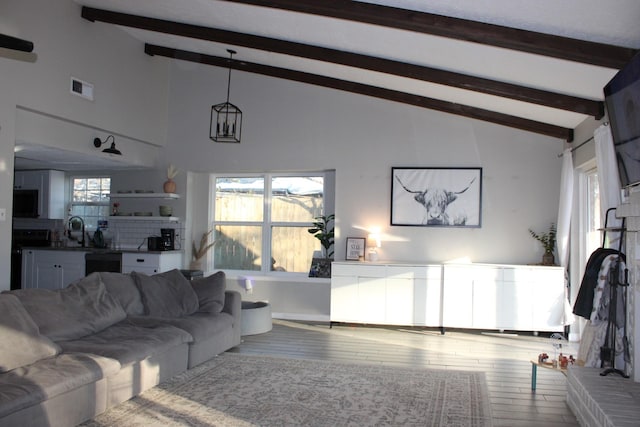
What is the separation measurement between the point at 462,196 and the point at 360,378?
3386 mm

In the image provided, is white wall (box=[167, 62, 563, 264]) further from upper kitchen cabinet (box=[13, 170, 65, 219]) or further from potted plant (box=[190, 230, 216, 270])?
upper kitchen cabinet (box=[13, 170, 65, 219])

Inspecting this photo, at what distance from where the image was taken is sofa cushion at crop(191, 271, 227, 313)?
5.50m

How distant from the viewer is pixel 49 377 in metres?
3.21

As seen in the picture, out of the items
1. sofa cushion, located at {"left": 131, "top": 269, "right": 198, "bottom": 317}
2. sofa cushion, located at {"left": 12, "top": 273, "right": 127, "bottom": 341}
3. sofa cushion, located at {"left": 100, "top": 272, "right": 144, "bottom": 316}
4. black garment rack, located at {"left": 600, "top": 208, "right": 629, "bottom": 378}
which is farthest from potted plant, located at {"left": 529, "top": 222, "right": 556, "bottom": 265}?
sofa cushion, located at {"left": 12, "top": 273, "right": 127, "bottom": 341}

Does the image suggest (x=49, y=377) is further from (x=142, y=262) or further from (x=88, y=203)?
(x=88, y=203)

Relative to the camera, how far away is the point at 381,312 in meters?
6.91

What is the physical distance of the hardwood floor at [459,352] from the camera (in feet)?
13.3

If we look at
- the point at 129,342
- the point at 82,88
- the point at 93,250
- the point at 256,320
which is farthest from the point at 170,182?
the point at 129,342

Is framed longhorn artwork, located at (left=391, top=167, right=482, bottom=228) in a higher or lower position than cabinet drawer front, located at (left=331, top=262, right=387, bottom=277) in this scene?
higher

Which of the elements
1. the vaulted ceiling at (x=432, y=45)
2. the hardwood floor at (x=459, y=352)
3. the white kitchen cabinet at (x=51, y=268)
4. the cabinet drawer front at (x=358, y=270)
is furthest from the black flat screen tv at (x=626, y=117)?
the white kitchen cabinet at (x=51, y=268)

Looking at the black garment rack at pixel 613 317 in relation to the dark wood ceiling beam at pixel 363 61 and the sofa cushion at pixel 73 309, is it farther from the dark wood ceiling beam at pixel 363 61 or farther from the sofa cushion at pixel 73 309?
the sofa cushion at pixel 73 309

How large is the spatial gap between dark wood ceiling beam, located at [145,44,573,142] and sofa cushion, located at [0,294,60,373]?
4735 mm

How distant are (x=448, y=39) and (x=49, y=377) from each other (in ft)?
12.2

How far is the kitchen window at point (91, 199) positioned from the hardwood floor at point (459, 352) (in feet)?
11.5
